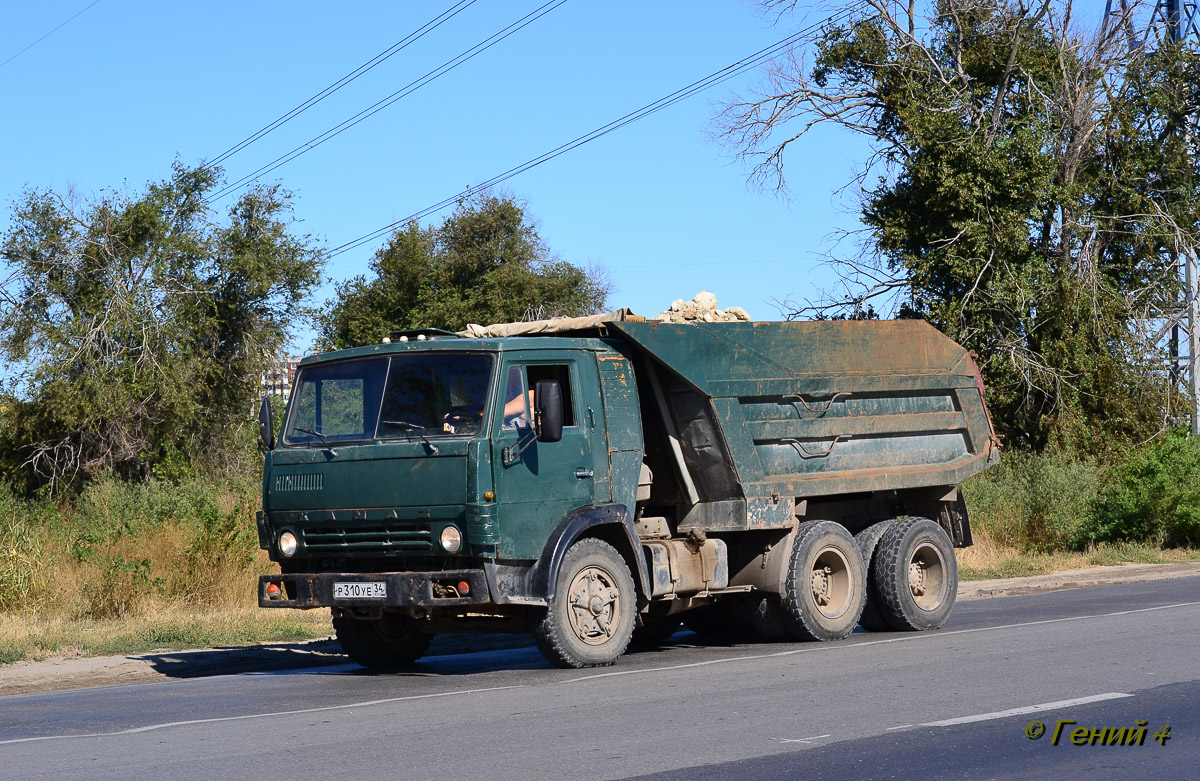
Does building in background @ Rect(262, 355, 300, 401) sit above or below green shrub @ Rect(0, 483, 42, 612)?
above

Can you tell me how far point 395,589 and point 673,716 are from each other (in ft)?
8.75

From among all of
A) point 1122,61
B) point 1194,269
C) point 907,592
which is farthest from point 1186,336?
point 907,592

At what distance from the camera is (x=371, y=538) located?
9.39 m

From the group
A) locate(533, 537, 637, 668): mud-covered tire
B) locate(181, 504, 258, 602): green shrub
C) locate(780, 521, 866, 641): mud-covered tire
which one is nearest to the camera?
locate(533, 537, 637, 668): mud-covered tire

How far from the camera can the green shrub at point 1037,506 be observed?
897 inches

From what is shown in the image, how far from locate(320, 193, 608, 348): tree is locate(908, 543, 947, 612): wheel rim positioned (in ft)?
82.6

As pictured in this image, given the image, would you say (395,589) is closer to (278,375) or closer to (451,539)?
(451,539)

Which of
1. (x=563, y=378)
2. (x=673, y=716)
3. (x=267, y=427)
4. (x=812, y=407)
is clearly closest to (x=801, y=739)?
(x=673, y=716)

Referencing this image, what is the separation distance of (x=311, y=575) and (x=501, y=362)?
216cm

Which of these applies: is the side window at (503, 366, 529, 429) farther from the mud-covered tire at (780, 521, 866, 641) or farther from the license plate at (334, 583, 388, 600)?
the mud-covered tire at (780, 521, 866, 641)

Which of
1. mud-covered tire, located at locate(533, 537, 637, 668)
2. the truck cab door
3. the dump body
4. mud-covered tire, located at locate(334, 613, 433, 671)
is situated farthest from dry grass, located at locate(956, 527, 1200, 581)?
the truck cab door

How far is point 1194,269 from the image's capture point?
2675cm

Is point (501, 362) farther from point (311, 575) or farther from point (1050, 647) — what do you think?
point (1050, 647)

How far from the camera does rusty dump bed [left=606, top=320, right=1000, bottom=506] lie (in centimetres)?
1052
